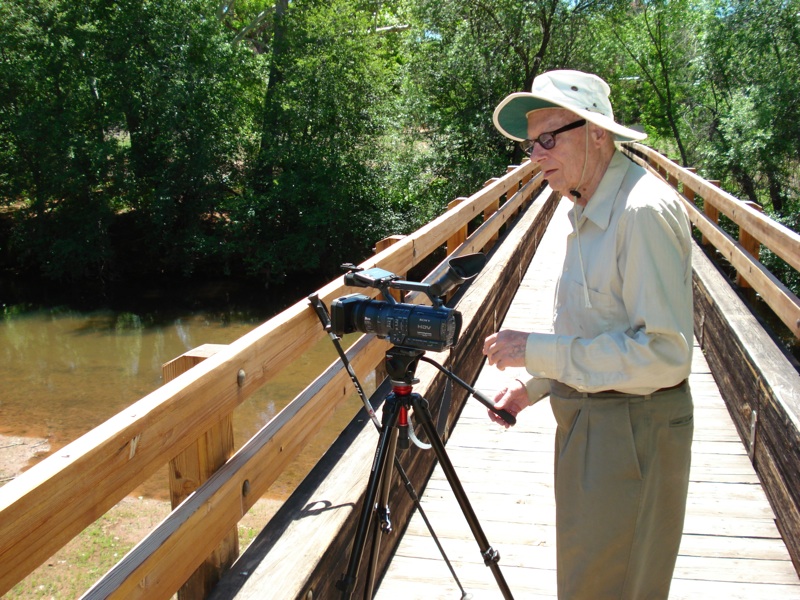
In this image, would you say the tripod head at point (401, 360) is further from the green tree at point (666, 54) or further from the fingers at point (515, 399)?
the green tree at point (666, 54)

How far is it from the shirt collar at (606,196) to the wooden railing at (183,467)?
0.91 m

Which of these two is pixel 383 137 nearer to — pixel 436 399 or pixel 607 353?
pixel 436 399

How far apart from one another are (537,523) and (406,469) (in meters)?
0.58

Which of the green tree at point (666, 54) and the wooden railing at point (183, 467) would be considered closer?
the wooden railing at point (183, 467)

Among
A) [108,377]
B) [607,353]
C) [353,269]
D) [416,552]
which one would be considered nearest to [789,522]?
[416,552]

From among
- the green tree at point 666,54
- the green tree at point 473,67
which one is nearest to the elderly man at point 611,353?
the green tree at point 473,67

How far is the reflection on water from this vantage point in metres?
14.9

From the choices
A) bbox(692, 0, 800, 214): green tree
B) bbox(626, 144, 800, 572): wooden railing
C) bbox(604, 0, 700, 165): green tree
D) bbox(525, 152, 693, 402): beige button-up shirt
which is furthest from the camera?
bbox(604, 0, 700, 165): green tree

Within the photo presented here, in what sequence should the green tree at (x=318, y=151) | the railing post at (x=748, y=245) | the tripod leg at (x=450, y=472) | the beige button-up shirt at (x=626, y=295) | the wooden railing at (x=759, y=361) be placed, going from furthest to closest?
the green tree at (x=318, y=151) → the railing post at (x=748, y=245) → the wooden railing at (x=759, y=361) → the tripod leg at (x=450, y=472) → the beige button-up shirt at (x=626, y=295)

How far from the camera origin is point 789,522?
10.0 ft

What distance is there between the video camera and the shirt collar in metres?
0.28

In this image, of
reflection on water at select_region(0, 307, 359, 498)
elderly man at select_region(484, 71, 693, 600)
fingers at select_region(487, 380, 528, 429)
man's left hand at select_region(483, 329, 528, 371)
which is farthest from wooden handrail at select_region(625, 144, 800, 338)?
reflection on water at select_region(0, 307, 359, 498)

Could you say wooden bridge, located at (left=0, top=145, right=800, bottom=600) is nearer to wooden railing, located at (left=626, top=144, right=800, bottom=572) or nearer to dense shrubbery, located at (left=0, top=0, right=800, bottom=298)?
wooden railing, located at (left=626, top=144, right=800, bottom=572)

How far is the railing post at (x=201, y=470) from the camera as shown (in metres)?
2.02
